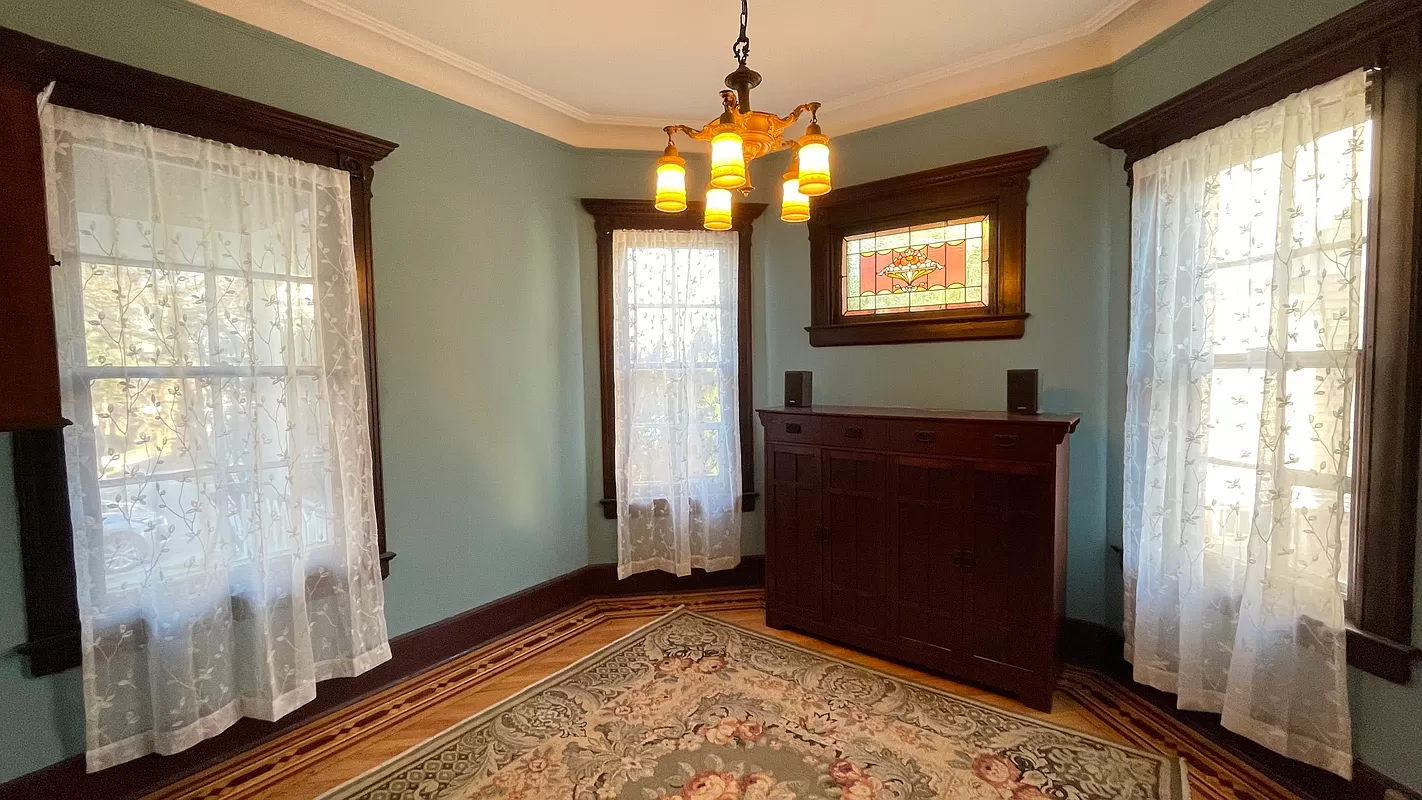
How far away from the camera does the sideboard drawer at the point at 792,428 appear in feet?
9.32

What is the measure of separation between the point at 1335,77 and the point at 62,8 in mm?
3922

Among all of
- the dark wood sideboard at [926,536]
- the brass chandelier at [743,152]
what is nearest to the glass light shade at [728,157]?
the brass chandelier at [743,152]

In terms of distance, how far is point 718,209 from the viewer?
75.4 inches

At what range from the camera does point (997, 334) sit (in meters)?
2.80

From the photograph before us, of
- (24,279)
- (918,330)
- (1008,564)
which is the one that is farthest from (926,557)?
(24,279)

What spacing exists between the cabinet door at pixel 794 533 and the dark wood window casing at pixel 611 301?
1.90ft

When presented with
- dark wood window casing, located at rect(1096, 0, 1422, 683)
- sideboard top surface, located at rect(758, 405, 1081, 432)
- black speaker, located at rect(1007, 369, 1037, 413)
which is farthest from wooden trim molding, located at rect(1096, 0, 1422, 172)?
sideboard top surface, located at rect(758, 405, 1081, 432)

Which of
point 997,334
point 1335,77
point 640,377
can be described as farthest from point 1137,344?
point 640,377

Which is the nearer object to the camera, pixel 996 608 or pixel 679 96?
pixel 996 608

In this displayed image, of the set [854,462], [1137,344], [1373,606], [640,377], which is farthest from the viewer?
[640,377]

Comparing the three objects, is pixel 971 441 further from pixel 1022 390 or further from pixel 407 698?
pixel 407 698

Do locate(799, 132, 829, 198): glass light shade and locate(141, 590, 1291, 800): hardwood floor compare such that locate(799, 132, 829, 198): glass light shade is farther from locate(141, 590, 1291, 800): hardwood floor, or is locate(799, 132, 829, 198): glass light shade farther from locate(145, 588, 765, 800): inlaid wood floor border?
locate(145, 588, 765, 800): inlaid wood floor border

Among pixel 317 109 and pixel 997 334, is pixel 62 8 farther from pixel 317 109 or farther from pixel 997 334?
pixel 997 334

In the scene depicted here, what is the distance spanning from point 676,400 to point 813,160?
1968 millimetres
